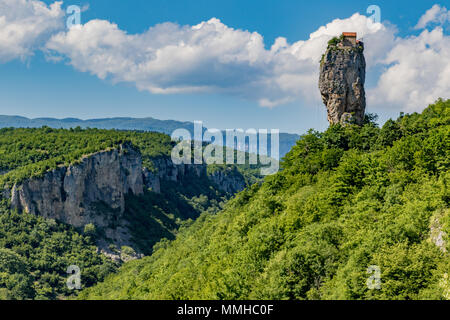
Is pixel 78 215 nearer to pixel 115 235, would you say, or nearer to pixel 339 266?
pixel 115 235

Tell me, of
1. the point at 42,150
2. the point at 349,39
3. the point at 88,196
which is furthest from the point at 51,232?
the point at 349,39

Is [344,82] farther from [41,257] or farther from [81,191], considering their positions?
[81,191]

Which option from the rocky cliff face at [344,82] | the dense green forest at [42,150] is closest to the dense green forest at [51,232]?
the dense green forest at [42,150]

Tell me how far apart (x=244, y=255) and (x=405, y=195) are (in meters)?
13.8

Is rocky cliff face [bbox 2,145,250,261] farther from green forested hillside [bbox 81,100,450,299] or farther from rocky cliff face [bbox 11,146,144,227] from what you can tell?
green forested hillside [bbox 81,100,450,299]

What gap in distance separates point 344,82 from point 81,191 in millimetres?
95699

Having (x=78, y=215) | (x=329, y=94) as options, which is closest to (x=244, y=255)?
(x=329, y=94)

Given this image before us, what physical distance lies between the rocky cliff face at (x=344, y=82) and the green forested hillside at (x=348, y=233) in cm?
534

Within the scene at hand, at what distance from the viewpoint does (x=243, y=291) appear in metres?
33.8

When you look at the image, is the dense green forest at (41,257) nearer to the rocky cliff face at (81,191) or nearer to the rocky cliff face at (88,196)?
the rocky cliff face at (81,191)

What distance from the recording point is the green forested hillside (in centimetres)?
2886

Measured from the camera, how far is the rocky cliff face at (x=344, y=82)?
64812mm

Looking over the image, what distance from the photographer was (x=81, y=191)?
138 m
